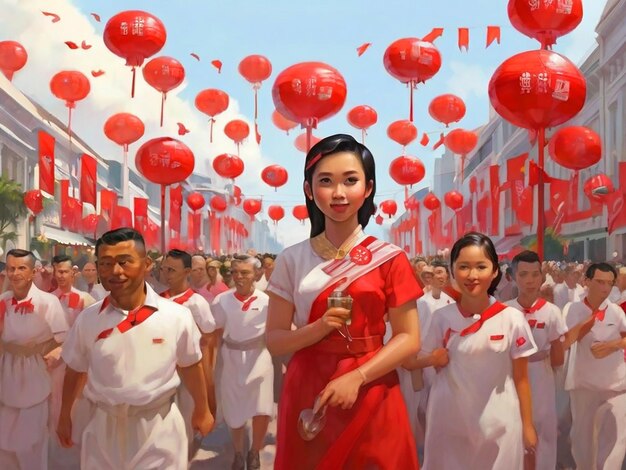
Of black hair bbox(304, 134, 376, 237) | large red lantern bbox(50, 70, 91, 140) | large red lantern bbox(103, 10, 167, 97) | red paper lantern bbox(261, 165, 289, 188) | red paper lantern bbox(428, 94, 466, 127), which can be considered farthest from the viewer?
red paper lantern bbox(261, 165, 289, 188)

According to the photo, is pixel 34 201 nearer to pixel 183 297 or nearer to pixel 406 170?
pixel 406 170

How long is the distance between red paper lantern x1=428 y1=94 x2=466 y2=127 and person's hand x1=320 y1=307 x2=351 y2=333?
8.07 meters

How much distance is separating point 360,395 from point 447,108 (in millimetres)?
8079

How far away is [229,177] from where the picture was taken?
1323 centimetres

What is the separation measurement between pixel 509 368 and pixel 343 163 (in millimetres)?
1473

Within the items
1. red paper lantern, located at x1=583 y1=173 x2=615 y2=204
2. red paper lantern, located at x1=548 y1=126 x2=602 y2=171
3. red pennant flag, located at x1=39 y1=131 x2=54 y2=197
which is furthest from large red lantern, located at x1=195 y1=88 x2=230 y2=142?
red paper lantern, located at x1=548 y1=126 x2=602 y2=171

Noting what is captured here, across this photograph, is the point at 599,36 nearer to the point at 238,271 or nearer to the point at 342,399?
the point at 238,271

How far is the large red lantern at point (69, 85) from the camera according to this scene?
10.8 m

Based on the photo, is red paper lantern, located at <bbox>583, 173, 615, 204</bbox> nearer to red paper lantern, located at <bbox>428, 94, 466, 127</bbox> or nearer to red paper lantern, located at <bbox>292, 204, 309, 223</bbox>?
red paper lantern, located at <bbox>428, 94, 466, 127</bbox>

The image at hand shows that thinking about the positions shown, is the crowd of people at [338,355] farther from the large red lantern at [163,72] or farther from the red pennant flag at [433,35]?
the large red lantern at [163,72]

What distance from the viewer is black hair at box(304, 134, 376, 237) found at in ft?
8.90

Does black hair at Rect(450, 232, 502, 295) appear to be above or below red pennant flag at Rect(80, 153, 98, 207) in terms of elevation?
below

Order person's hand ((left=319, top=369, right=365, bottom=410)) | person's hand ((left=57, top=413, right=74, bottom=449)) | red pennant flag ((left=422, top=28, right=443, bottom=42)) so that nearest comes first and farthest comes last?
person's hand ((left=319, top=369, right=365, bottom=410))
person's hand ((left=57, top=413, right=74, bottom=449))
red pennant flag ((left=422, top=28, right=443, bottom=42))

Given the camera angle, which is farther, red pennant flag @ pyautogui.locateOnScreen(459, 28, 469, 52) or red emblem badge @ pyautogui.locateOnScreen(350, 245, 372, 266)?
red pennant flag @ pyautogui.locateOnScreen(459, 28, 469, 52)
